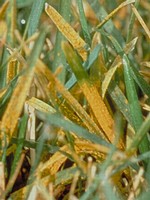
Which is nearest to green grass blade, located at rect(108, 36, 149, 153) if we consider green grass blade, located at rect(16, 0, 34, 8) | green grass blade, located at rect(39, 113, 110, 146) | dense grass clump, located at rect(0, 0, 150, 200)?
dense grass clump, located at rect(0, 0, 150, 200)

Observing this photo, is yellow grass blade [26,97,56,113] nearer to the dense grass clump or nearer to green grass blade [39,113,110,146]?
the dense grass clump

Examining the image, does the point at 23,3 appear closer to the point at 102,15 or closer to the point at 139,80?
the point at 102,15

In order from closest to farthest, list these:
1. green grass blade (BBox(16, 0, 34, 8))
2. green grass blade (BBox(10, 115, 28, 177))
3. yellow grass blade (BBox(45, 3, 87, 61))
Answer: green grass blade (BBox(10, 115, 28, 177))
yellow grass blade (BBox(45, 3, 87, 61))
green grass blade (BBox(16, 0, 34, 8))

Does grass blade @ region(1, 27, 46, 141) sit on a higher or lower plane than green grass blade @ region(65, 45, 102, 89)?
higher

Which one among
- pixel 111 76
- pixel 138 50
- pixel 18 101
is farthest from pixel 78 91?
pixel 138 50

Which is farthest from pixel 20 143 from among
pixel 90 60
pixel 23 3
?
pixel 23 3

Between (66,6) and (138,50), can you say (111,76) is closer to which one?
(66,6)

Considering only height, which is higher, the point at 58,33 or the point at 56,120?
the point at 58,33

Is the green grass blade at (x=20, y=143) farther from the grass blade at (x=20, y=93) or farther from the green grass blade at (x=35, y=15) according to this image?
the green grass blade at (x=35, y=15)
